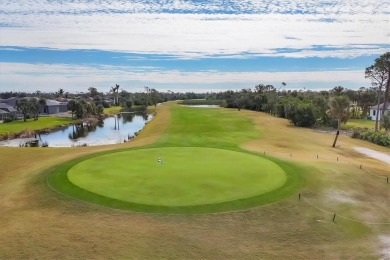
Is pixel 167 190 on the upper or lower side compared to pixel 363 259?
upper

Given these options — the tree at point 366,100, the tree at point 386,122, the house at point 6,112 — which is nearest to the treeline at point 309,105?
the tree at point 366,100

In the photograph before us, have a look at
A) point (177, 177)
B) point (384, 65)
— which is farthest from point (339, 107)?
point (177, 177)

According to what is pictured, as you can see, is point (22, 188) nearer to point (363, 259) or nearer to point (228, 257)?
point (228, 257)

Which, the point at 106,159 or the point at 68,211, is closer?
the point at 68,211

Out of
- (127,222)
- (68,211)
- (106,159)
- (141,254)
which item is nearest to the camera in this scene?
(141,254)

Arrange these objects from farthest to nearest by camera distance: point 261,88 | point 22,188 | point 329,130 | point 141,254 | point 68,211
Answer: point 261,88 < point 329,130 < point 22,188 < point 68,211 < point 141,254

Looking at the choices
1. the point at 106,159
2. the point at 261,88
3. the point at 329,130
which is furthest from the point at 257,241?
the point at 261,88

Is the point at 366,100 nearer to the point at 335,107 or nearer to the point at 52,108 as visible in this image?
the point at 335,107

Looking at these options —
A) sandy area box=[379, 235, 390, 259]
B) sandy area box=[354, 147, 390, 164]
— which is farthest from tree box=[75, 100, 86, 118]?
sandy area box=[379, 235, 390, 259]

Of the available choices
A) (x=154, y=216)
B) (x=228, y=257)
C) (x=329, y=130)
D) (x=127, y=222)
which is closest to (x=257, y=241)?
(x=228, y=257)
